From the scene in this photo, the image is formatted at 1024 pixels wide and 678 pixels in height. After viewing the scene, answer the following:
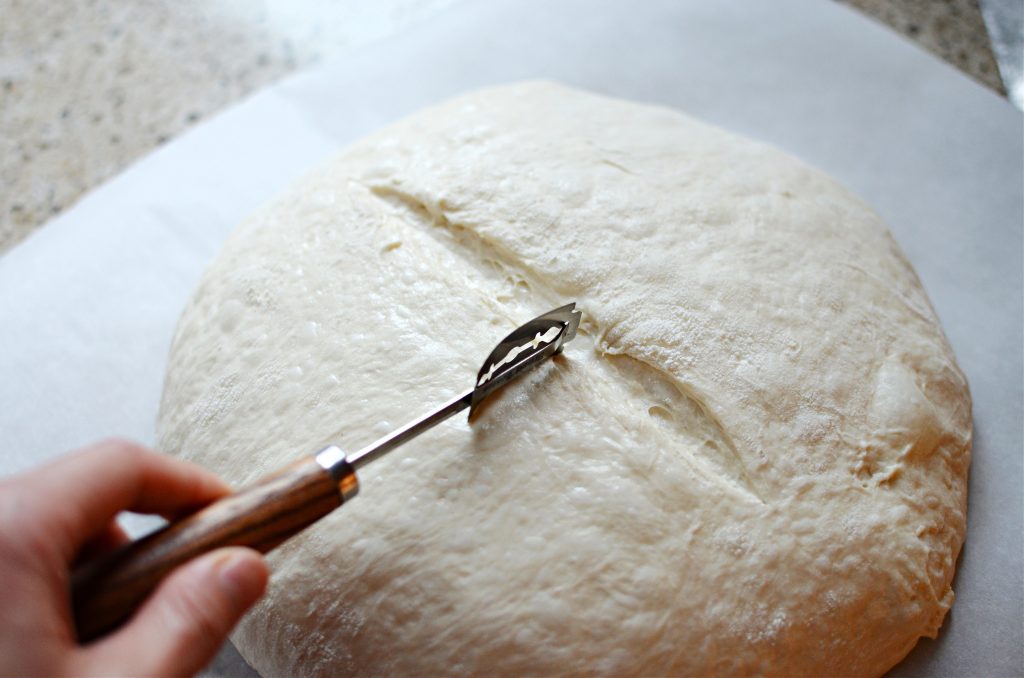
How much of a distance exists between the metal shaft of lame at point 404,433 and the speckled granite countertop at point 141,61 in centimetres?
134

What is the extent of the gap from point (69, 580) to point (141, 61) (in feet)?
5.60

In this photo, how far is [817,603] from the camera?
92 centimetres

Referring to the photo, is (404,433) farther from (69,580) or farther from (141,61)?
(141,61)

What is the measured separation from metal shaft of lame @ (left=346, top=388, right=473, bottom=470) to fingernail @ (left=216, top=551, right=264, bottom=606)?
0.44 ft

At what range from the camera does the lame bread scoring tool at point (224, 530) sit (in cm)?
66

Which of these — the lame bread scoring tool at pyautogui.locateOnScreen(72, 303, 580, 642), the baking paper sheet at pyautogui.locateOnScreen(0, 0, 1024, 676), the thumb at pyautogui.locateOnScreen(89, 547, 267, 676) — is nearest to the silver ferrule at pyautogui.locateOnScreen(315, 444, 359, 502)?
the lame bread scoring tool at pyautogui.locateOnScreen(72, 303, 580, 642)

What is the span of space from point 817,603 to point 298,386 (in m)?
0.72

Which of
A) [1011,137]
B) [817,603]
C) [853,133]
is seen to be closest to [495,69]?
[853,133]

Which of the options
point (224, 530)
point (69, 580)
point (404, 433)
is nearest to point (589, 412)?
point (404, 433)

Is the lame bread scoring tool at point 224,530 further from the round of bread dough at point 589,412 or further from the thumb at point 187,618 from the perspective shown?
the round of bread dough at point 589,412

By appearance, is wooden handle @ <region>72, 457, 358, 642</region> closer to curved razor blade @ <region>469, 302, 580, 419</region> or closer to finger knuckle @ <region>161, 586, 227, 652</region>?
finger knuckle @ <region>161, 586, 227, 652</region>

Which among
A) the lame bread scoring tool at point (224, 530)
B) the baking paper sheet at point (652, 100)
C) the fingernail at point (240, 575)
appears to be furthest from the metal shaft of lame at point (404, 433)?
the baking paper sheet at point (652, 100)

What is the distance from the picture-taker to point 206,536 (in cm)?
69

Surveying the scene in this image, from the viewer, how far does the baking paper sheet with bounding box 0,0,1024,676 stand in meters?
1.34
